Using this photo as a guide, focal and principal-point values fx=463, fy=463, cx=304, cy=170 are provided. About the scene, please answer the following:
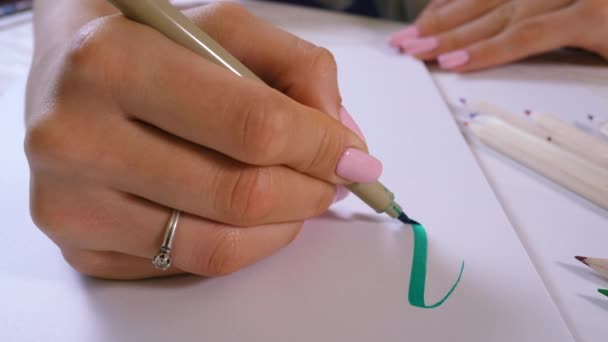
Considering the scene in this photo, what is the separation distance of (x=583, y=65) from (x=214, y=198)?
81cm

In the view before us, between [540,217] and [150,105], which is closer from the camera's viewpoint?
[150,105]

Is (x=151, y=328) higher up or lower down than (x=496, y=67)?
lower down

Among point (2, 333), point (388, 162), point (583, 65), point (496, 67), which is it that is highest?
point (583, 65)

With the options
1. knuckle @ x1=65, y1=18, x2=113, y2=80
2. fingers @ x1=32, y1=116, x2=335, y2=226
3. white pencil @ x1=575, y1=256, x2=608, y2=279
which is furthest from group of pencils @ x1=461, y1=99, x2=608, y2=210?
knuckle @ x1=65, y1=18, x2=113, y2=80

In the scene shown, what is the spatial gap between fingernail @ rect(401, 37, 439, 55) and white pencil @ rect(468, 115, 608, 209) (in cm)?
26

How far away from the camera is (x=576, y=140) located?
59 cm

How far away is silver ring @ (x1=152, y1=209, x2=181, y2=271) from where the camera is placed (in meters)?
0.38

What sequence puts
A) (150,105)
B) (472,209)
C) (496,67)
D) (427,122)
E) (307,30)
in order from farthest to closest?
(307,30), (496,67), (427,122), (472,209), (150,105)

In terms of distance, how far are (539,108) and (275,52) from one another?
471 mm

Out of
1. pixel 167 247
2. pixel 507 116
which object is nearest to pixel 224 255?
pixel 167 247

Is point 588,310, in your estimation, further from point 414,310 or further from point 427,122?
point 427,122

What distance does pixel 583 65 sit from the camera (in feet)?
2.83

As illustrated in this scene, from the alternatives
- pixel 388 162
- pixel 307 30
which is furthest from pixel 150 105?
pixel 307 30

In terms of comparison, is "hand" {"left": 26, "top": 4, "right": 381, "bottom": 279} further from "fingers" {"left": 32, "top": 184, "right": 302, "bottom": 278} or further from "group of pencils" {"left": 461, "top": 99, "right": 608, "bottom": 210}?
"group of pencils" {"left": 461, "top": 99, "right": 608, "bottom": 210}
